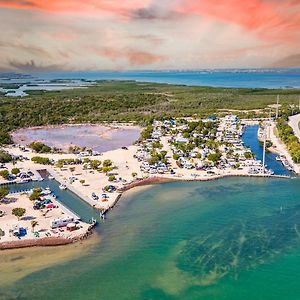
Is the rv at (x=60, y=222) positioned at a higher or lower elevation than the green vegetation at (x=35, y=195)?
lower

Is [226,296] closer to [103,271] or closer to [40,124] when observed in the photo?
[103,271]

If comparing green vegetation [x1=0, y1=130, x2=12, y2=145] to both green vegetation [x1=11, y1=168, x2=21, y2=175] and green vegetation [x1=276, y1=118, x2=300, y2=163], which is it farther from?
green vegetation [x1=276, y1=118, x2=300, y2=163]

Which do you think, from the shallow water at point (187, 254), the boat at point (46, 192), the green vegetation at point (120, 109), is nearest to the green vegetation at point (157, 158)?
the shallow water at point (187, 254)

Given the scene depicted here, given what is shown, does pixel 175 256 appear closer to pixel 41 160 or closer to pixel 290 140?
pixel 41 160

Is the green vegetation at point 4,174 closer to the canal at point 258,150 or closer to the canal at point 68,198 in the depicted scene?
the canal at point 68,198

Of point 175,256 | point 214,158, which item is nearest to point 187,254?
point 175,256

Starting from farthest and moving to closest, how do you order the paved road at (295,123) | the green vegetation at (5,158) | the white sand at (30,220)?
the paved road at (295,123) < the green vegetation at (5,158) < the white sand at (30,220)

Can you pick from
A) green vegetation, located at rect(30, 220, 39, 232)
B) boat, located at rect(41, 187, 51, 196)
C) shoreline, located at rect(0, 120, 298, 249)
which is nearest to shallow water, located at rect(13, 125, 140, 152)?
shoreline, located at rect(0, 120, 298, 249)

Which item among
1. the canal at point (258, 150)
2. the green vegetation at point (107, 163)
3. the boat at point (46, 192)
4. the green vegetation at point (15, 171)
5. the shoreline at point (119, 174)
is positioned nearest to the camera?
the shoreline at point (119, 174)
